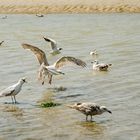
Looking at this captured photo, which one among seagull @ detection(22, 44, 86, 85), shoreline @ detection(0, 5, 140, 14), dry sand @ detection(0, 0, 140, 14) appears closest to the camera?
seagull @ detection(22, 44, 86, 85)

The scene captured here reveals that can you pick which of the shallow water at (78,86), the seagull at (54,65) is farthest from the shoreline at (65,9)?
the seagull at (54,65)

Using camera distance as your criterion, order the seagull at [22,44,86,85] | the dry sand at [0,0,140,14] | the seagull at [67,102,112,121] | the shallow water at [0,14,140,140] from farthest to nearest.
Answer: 1. the dry sand at [0,0,140,14]
2. the seagull at [22,44,86,85]
3. the seagull at [67,102,112,121]
4. the shallow water at [0,14,140,140]

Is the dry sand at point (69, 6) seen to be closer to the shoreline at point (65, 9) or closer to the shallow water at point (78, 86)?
the shoreline at point (65, 9)

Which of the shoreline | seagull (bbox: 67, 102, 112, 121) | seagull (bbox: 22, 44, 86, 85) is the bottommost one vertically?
seagull (bbox: 67, 102, 112, 121)

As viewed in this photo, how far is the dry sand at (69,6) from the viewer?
4797cm

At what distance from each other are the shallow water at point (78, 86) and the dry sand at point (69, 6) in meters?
11.1

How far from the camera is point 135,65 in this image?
21.6 m

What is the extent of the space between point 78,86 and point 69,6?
1323 inches

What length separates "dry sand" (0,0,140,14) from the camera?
47972mm

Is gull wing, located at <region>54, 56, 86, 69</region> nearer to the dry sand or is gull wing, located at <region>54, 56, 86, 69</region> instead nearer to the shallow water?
the shallow water

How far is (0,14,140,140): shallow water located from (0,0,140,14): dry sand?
1112 centimetres

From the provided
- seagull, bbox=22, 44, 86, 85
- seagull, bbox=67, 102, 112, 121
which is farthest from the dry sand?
seagull, bbox=67, 102, 112, 121

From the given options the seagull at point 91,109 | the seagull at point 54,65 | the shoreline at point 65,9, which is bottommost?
the seagull at point 91,109

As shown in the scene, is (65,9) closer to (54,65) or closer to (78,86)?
(54,65)
